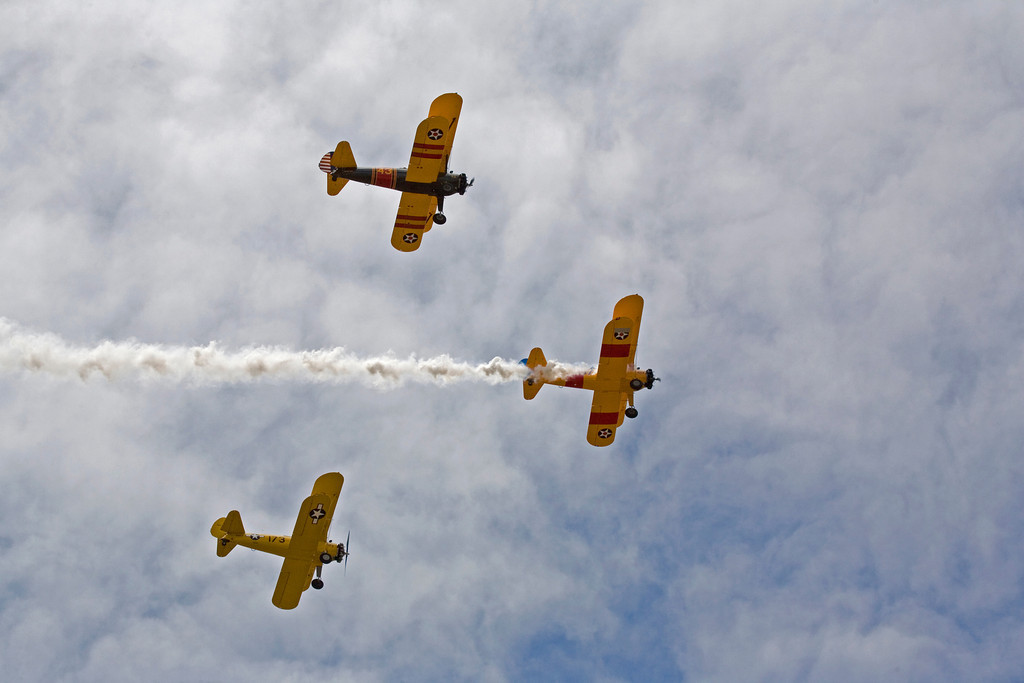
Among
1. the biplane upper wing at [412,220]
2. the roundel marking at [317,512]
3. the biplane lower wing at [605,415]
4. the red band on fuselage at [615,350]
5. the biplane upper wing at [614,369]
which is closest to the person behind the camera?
the biplane upper wing at [614,369]

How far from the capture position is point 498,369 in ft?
192

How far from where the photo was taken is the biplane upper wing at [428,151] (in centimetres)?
5572

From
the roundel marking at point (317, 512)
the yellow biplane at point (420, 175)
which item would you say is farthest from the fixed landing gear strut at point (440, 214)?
the roundel marking at point (317, 512)

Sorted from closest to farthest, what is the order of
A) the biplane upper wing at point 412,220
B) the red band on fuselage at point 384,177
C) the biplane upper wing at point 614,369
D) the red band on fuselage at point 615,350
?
the biplane upper wing at point 614,369
the red band on fuselage at point 615,350
the red band on fuselage at point 384,177
the biplane upper wing at point 412,220

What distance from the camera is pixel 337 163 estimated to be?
57625mm

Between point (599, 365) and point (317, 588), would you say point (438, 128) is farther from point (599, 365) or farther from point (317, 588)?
point (317, 588)

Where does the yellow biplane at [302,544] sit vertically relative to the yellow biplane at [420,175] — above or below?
below

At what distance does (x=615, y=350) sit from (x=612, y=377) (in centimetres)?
130

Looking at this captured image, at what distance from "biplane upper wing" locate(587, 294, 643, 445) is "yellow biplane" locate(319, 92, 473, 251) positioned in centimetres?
904

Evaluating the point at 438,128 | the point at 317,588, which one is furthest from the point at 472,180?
the point at 317,588

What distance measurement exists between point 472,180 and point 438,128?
10.0ft

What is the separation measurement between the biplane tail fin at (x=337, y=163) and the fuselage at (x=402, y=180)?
0.18m

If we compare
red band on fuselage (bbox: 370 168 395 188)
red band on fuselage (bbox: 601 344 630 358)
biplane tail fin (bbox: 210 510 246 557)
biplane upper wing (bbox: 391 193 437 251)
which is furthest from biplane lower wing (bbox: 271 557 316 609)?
red band on fuselage (bbox: 370 168 395 188)

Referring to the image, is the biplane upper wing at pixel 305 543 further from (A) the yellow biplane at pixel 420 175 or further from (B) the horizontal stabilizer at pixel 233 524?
(A) the yellow biplane at pixel 420 175
